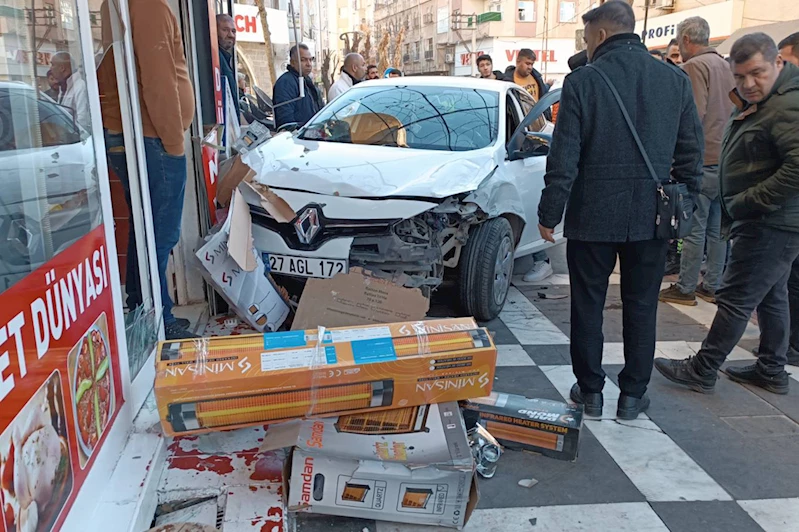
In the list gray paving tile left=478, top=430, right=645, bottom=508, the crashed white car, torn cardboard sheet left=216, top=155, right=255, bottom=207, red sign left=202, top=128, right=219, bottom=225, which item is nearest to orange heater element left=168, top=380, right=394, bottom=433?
gray paving tile left=478, top=430, right=645, bottom=508

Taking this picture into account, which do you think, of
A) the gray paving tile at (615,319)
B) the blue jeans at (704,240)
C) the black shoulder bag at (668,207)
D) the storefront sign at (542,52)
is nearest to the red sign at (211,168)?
the black shoulder bag at (668,207)

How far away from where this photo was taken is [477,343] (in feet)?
8.21

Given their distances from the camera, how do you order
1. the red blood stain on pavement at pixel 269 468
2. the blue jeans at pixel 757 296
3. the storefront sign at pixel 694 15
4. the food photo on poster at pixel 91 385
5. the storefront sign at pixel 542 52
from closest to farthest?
1. the food photo on poster at pixel 91 385
2. the red blood stain on pavement at pixel 269 468
3. the blue jeans at pixel 757 296
4. the storefront sign at pixel 694 15
5. the storefront sign at pixel 542 52

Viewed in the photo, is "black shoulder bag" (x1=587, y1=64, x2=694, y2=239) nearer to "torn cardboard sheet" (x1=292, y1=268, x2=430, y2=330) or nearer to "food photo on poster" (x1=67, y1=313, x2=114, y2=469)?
"torn cardboard sheet" (x1=292, y1=268, x2=430, y2=330)

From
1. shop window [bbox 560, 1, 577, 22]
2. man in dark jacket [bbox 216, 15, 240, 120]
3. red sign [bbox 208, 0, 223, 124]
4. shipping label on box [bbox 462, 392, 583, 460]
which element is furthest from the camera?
shop window [bbox 560, 1, 577, 22]

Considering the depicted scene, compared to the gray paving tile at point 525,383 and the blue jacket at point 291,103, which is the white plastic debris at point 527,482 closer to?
the gray paving tile at point 525,383

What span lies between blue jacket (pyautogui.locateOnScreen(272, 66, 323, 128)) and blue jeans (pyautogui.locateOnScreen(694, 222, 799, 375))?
473 cm

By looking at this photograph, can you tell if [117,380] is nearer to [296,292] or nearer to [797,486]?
[296,292]

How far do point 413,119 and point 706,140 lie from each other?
229 cm

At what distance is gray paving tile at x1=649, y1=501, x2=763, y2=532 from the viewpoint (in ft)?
7.69

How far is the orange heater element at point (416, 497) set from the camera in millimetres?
2215

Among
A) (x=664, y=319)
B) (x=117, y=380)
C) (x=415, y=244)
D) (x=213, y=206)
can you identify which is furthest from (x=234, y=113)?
(x=664, y=319)

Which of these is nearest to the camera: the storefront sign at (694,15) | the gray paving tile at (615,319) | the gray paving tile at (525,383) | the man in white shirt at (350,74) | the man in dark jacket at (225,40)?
the gray paving tile at (525,383)

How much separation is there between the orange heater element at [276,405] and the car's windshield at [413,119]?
7.52ft
